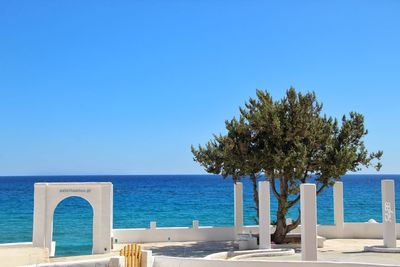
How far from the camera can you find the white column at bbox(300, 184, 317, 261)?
1527cm

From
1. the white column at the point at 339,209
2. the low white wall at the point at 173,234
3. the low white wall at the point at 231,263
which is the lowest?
the low white wall at the point at 173,234

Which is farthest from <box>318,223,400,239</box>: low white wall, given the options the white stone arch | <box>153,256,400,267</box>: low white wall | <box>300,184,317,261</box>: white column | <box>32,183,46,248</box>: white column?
<box>153,256,400,267</box>: low white wall

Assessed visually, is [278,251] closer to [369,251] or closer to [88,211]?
[369,251]

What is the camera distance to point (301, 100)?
25.6m

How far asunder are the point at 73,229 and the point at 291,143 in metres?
33.0

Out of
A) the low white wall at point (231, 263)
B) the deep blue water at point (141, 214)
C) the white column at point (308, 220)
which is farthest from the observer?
the deep blue water at point (141, 214)

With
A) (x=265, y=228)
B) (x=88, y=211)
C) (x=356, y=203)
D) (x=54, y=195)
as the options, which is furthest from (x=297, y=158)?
(x=356, y=203)

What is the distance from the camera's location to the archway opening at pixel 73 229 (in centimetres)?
3322

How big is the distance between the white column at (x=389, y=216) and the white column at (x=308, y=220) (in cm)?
902

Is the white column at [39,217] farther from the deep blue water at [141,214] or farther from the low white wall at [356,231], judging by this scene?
the low white wall at [356,231]

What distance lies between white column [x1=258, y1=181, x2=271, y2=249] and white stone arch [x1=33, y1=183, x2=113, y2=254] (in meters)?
7.74

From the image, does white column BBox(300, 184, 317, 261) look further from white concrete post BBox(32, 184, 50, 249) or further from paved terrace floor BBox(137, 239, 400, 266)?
white concrete post BBox(32, 184, 50, 249)

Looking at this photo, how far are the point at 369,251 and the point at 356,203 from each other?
7095cm

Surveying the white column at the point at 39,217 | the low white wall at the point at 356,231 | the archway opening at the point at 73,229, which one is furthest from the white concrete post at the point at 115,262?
the low white wall at the point at 356,231
